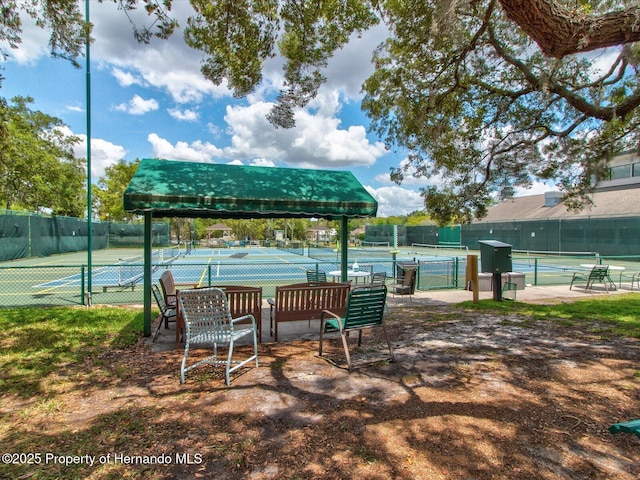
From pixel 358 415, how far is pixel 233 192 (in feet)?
14.2

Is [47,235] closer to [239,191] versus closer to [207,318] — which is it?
[239,191]

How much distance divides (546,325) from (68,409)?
7.70 metres

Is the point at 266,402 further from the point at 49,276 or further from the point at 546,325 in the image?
the point at 49,276

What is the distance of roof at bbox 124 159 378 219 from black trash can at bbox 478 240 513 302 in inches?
169

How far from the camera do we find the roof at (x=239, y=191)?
5.83 meters

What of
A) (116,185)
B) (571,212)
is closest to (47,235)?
(116,185)

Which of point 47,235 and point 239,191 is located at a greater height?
point 239,191

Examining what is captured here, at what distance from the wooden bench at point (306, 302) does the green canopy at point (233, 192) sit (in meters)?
1.49

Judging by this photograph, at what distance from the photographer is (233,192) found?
6.37 metres

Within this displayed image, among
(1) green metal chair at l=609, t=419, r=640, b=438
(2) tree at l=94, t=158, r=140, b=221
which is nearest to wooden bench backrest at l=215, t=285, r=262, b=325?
(1) green metal chair at l=609, t=419, r=640, b=438

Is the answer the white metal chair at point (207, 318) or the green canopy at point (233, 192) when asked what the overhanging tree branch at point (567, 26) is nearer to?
the green canopy at point (233, 192)

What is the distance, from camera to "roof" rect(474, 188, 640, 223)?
29767mm

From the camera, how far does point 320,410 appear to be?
3.50m

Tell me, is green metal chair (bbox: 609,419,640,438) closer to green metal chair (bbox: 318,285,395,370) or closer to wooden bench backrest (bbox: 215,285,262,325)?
green metal chair (bbox: 318,285,395,370)
